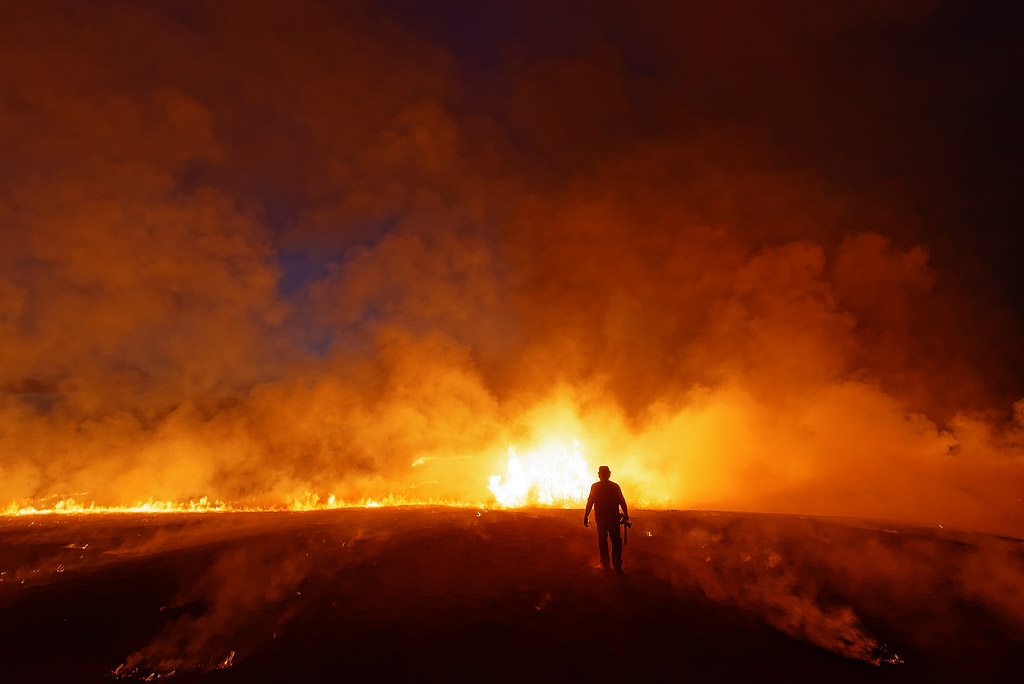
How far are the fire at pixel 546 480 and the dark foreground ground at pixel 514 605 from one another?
811 centimetres

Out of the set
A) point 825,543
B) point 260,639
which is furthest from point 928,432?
point 260,639

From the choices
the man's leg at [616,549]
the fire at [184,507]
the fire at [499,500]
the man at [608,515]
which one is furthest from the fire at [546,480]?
the man's leg at [616,549]

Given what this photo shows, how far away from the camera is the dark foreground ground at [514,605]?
7047mm

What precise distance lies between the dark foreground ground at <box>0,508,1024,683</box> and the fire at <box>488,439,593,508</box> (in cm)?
811

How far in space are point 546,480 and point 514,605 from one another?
13840 mm

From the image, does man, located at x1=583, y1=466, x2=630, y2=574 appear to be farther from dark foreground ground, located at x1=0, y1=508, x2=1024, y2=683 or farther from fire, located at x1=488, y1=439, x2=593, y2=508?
fire, located at x1=488, y1=439, x2=593, y2=508

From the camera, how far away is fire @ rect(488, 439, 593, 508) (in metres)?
20.9

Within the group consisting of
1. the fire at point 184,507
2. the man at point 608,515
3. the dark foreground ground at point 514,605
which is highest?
the fire at point 184,507

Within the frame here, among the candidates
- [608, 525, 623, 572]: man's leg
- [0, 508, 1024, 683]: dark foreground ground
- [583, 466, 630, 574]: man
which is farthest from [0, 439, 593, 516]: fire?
[608, 525, 623, 572]: man's leg

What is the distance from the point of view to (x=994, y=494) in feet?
60.7

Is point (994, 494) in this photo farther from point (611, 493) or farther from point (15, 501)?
point (15, 501)

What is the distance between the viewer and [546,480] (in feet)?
73.0

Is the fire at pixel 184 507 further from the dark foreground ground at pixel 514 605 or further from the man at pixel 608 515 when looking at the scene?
the man at pixel 608 515

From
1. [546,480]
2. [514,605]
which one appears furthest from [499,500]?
[514,605]
